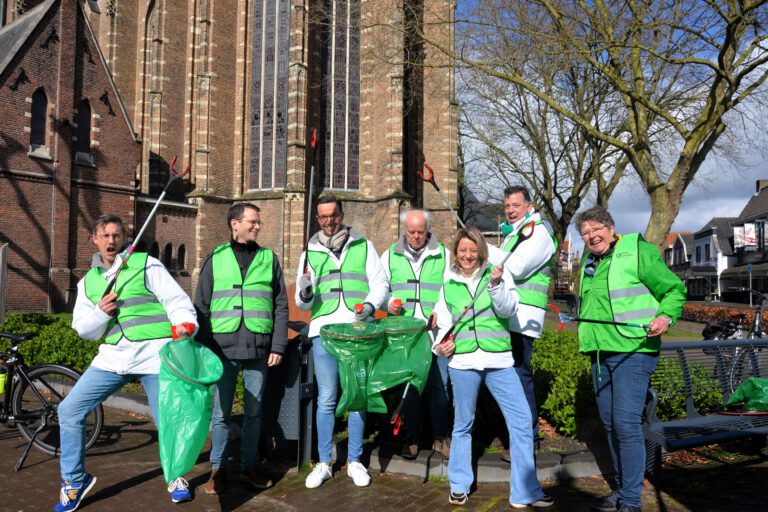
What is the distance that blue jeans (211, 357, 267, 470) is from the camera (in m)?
4.20

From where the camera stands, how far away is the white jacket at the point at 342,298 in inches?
173

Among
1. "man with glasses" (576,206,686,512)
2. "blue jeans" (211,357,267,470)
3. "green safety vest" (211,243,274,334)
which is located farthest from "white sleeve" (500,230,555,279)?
"blue jeans" (211,357,267,470)

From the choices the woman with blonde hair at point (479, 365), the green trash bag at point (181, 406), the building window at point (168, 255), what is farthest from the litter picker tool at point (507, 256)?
the building window at point (168, 255)

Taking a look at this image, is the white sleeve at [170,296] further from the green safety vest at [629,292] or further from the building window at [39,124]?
the building window at [39,124]

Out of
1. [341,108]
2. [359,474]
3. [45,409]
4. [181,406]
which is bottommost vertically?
[359,474]

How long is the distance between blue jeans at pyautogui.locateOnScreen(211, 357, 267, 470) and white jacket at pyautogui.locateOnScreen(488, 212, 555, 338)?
6.57ft

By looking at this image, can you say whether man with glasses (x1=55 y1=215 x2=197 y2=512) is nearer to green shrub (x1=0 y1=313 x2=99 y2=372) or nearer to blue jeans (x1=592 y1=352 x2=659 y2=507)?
blue jeans (x1=592 y1=352 x2=659 y2=507)

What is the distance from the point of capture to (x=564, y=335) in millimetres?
8414

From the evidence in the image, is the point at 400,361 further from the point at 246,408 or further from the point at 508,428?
the point at 246,408

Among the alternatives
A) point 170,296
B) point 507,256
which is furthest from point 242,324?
point 507,256

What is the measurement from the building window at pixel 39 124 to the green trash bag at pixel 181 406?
62.8 ft

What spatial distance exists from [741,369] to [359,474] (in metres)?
4.25

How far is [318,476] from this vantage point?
4.32m

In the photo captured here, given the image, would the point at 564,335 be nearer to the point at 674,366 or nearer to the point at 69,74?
the point at 674,366
